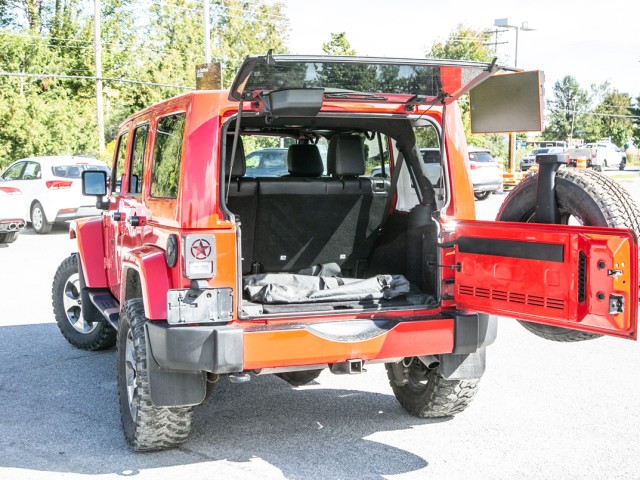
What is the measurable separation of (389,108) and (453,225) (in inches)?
30.5

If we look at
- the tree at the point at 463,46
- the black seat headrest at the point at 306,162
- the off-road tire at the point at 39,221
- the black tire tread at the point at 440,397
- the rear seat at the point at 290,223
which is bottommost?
the black tire tread at the point at 440,397

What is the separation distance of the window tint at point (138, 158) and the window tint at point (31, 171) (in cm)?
1240

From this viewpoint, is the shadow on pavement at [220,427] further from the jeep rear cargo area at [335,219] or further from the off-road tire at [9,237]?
the off-road tire at [9,237]

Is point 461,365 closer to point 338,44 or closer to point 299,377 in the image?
point 299,377

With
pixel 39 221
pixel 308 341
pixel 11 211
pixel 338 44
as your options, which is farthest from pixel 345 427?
pixel 338 44

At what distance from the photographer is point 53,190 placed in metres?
16.9

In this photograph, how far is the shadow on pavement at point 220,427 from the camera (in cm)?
441

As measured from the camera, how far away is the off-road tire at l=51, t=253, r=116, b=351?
22.9 ft

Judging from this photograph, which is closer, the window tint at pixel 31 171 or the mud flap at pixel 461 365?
the mud flap at pixel 461 365

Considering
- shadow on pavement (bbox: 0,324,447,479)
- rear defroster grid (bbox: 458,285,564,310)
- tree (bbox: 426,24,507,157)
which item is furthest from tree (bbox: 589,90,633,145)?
rear defroster grid (bbox: 458,285,564,310)

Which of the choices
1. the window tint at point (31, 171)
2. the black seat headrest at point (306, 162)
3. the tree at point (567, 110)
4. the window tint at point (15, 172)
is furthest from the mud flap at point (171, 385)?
the tree at point (567, 110)

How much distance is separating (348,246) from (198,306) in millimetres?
1753

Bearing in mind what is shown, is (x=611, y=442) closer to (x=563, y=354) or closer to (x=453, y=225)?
(x=453, y=225)

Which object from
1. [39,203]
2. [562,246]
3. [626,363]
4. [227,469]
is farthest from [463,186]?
[39,203]
